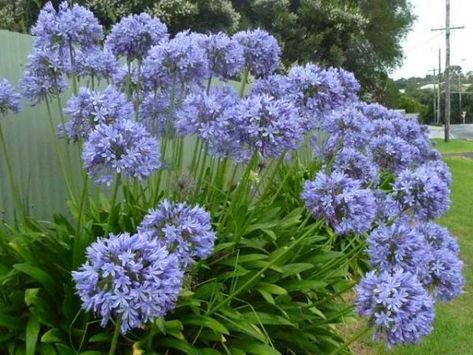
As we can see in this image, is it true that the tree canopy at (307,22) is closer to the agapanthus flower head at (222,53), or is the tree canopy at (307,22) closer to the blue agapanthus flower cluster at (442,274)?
the agapanthus flower head at (222,53)

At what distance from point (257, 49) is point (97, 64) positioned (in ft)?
3.67

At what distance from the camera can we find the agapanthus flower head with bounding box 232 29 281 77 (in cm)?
421

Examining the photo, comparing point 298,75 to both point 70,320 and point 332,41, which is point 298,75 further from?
point 332,41

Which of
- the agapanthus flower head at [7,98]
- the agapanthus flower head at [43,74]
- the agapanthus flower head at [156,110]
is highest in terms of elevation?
the agapanthus flower head at [43,74]

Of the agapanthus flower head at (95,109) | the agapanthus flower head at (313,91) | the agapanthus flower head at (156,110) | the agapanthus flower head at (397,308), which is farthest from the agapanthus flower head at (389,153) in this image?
the agapanthus flower head at (95,109)

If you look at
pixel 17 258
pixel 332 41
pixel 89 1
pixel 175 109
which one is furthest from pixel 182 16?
pixel 17 258

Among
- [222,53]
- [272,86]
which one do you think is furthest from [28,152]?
[272,86]

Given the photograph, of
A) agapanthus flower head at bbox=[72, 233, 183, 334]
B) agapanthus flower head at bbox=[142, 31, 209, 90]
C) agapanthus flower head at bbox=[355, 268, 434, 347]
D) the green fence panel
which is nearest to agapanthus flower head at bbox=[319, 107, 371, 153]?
agapanthus flower head at bbox=[142, 31, 209, 90]

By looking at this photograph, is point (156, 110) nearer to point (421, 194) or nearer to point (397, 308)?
point (421, 194)

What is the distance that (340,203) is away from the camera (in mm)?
3154

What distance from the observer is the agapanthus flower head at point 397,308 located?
8.07 ft

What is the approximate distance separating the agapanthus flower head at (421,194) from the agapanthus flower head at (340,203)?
11.3 inches

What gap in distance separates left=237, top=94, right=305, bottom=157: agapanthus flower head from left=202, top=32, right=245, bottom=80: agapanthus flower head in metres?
0.99

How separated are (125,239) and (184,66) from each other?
173 cm
